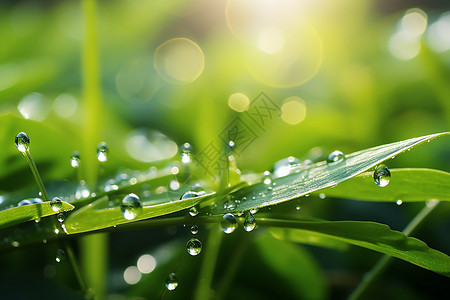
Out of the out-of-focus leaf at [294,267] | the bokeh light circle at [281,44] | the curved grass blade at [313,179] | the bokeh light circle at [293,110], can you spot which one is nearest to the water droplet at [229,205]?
the curved grass blade at [313,179]

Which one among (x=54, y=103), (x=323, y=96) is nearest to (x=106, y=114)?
(x=54, y=103)

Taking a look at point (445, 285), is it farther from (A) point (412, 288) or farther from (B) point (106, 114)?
(B) point (106, 114)

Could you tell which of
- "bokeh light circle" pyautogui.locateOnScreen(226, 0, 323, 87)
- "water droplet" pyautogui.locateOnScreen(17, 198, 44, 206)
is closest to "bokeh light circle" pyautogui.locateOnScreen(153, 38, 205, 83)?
"bokeh light circle" pyautogui.locateOnScreen(226, 0, 323, 87)

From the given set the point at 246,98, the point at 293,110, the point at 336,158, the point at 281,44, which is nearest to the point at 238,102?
the point at 246,98

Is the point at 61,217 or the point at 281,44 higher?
the point at 281,44

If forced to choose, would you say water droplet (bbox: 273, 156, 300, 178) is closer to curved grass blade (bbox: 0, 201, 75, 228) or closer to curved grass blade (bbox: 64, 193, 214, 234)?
curved grass blade (bbox: 64, 193, 214, 234)

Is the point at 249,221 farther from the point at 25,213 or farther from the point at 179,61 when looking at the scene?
the point at 179,61
